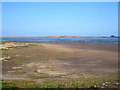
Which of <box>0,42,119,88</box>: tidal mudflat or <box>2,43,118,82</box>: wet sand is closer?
<box>0,42,119,88</box>: tidal mudflat

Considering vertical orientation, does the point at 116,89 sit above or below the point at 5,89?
below

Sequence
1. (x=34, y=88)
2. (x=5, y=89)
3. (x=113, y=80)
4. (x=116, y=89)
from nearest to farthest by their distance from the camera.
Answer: (x=5, y=89) < (x=34, y=88) < (x=116, y=89) < (x=113, y=80)

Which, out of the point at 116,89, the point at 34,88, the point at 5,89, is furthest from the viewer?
the point at 116,89

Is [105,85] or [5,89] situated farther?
[105,85]

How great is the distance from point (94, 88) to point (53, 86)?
2.37 meters

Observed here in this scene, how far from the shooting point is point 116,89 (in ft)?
27.0

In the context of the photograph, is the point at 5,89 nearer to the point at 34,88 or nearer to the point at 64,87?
the point at 34,88

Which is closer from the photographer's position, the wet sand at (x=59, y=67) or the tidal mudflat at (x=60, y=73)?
the tidal mudflat at (x=60, y=73)

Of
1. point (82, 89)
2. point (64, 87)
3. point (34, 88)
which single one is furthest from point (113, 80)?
point (34, 88)

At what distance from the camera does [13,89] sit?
7156 millimetres

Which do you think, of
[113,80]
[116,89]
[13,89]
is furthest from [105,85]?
[13,89]

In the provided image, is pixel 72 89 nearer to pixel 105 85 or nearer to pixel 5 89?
pixel 105 85

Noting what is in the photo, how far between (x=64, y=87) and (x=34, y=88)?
172 cm

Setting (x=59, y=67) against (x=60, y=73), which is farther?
(x=59, y=67)
